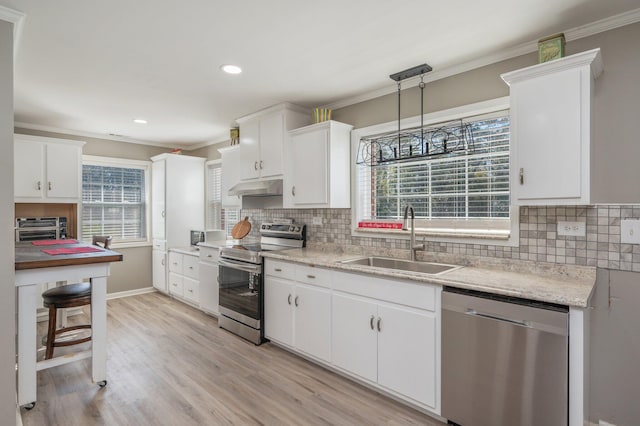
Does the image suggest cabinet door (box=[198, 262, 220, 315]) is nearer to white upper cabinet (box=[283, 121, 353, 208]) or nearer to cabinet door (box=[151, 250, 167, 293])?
cabinet door (box=[151, 250, 167, 293])

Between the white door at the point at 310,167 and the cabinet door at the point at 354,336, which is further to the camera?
the white door at the point at 310,167

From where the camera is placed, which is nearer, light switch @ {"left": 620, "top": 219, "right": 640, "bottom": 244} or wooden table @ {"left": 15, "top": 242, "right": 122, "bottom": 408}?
light switch @ {"left": 620, "top": 219, "right": 640, "bottom": 244}

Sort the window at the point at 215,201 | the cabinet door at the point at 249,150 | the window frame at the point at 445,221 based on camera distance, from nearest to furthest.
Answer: the window frame at the point at 445,221 → the cabinet door at the point at 249,150 → the window at the point at 215,201

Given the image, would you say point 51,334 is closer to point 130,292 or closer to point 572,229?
point 130,292

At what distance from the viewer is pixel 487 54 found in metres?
2.45

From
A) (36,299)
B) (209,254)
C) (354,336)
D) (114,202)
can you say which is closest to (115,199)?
(114,202)

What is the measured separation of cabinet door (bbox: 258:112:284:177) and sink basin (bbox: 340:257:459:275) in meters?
1.33

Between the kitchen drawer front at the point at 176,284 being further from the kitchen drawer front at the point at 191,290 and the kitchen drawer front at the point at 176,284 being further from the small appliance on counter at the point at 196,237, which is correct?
the small appliance on counter at the point at 196,237

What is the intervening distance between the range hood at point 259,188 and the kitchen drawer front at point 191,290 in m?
1.39

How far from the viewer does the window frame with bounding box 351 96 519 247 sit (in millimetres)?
2391

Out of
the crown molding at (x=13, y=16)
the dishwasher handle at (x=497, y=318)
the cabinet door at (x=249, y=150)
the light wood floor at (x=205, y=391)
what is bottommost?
the light wood floor at (x=205, y=391)

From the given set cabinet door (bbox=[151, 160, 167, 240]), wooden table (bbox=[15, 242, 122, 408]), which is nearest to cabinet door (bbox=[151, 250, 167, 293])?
cabinet door (bbox=[151, 160, 167, 240])

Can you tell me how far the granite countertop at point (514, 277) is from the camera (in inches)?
67.9

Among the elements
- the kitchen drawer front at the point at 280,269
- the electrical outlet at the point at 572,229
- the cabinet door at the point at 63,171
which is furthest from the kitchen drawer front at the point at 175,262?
the electrical outlet at the point at 572,229
